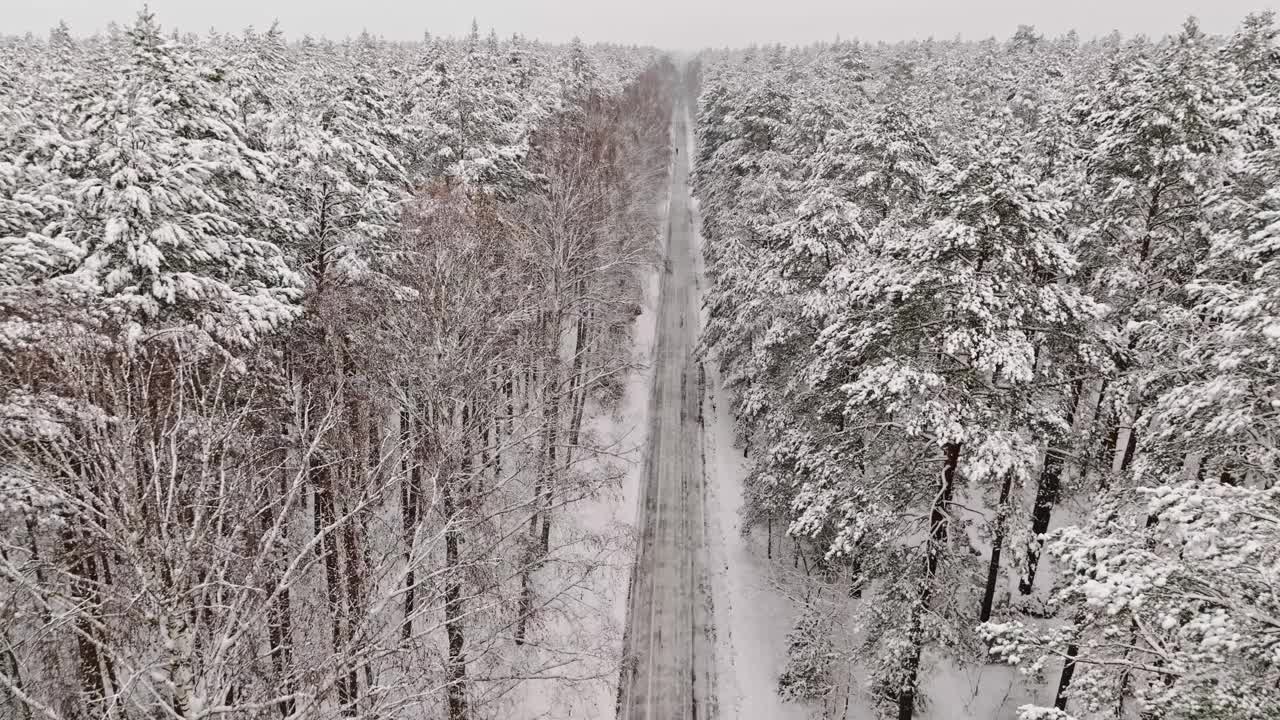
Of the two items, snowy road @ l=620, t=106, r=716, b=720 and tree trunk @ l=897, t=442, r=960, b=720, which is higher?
tree trunk @ l=897, t=442, r=960, b=720

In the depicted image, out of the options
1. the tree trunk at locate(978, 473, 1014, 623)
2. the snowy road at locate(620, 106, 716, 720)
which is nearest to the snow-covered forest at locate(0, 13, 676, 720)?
the snowy road at locate(620, 106, 716, 720)

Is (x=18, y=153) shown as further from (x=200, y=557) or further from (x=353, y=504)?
(x=200, y=557)

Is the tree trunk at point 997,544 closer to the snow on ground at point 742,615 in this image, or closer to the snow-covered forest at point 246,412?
the snow on ground at point 742,615

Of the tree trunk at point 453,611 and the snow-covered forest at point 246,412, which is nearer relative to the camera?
the snow-covered forest at point 246,412

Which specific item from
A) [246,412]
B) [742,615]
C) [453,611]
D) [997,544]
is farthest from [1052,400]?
[246,412]

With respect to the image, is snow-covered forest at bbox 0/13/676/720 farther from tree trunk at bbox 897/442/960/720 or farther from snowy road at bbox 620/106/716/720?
tree trunk at bbox 897/442/960/720

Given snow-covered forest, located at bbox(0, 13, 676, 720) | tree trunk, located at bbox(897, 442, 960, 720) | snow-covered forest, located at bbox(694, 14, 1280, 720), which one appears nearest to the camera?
snow-covered forest, located at bbox(0, 13, 676, 720)

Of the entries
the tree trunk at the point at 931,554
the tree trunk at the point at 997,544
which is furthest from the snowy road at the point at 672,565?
the tree trunk at the point at 997,544
